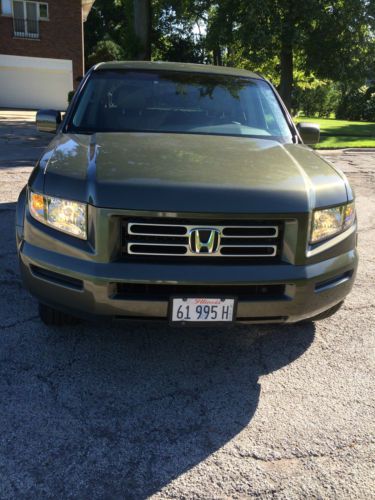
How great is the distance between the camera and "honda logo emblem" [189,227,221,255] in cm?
229

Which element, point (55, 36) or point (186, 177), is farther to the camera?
point (55, 36)

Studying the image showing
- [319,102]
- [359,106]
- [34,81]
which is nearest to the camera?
[34,81]

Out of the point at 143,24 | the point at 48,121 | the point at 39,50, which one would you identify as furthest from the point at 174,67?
the point at 39,50

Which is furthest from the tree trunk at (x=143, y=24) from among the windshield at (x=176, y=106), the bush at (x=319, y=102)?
the bush at (x=319, y=102)

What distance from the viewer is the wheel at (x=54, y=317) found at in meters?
2.90

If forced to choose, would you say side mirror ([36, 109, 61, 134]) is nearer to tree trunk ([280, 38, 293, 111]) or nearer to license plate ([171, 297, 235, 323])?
license plate ([171, 297, 235, 323])

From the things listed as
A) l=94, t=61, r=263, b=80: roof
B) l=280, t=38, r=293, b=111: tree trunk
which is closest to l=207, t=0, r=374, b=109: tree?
l=280, t=38, r=293, b=111: tree trunk

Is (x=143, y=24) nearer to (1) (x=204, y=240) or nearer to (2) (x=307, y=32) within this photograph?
(2) (x=307, y=32)

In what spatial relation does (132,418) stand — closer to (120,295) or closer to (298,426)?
(120,295)

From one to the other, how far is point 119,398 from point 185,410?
35cm

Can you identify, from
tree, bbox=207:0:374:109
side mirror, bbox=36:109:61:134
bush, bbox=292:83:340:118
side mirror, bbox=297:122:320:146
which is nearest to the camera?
side mirror, bbox=297:122:320:146

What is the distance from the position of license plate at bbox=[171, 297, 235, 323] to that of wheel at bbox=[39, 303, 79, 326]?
0.89 meters

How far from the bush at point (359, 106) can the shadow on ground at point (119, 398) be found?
3562 centimetres

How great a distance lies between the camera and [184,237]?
231 centimetres
